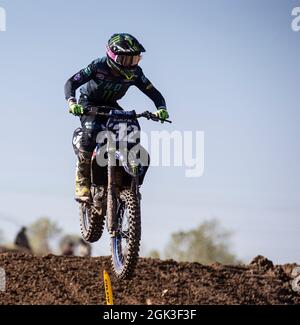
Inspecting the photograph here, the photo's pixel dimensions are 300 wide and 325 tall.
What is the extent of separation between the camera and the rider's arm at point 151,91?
13383 millimetres

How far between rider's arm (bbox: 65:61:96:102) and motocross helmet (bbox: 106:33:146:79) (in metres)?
0.41

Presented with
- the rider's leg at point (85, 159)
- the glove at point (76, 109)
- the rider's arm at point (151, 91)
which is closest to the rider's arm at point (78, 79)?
the glove at point (76, 109)

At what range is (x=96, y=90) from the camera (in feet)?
43.7

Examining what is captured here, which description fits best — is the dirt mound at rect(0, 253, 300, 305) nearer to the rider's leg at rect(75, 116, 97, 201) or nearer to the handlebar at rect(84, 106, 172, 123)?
the rider's leg at rect(75, 116, 97, 201)

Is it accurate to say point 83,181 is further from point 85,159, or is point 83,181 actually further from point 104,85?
point 104,85

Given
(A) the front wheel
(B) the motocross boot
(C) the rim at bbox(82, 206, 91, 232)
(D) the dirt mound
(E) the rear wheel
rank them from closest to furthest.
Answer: (A) the front wheel
(B) the motocross boot
(E) the rear wheel
(D) the dirt mound
(C) the rim at bbox(82, 206, 91, 232)

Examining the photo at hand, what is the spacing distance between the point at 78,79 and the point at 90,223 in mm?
2982

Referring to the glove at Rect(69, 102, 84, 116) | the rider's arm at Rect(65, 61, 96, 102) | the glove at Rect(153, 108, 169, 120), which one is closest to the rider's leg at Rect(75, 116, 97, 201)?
the rider's arm at Rect(65, 61, 96, 102)

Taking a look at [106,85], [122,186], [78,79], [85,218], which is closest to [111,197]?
[122,186]

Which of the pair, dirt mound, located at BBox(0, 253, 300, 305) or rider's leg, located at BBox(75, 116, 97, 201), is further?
dirt mound, located at BBox(0, 253, 300, 305)

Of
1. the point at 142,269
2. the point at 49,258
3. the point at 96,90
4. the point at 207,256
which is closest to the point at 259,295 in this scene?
the point at 142,269

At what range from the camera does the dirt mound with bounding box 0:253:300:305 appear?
47.8 feet
